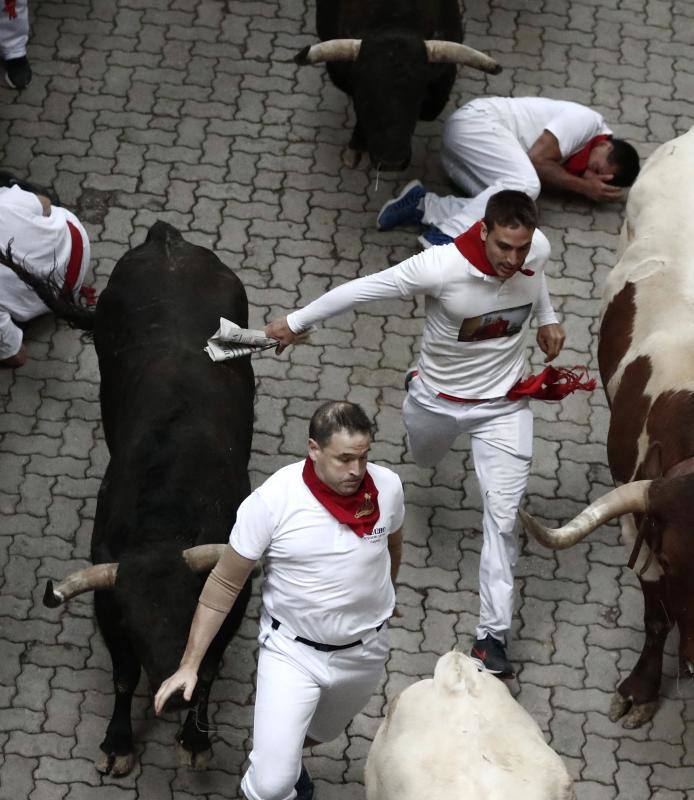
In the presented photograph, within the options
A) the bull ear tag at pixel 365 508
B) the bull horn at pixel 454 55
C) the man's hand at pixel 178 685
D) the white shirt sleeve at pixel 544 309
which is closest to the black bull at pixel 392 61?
the bull horn at pixel 454 55

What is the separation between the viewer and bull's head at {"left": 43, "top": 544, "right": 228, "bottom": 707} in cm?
539

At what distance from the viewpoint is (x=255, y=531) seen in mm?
5008

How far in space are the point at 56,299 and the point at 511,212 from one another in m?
2.74

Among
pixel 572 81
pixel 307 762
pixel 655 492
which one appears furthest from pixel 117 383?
pixel 572 81

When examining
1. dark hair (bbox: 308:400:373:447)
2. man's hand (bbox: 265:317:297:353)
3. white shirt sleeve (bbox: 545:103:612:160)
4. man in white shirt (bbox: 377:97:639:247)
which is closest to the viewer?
dark hair (bbox: 308:400:373:447)

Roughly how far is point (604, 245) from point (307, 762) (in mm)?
4535

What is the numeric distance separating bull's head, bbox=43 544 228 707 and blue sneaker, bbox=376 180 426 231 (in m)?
4.16

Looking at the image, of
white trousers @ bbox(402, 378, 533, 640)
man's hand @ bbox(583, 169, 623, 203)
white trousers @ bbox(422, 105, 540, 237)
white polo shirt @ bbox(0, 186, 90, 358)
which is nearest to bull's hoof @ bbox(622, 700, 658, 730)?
white trousers @ bbox(402, 378, 533, 640)

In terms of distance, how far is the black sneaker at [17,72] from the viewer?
10.0m

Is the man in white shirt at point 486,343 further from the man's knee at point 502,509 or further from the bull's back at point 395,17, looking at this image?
the bull's back at point 395,17

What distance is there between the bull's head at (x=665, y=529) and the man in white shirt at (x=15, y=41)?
6235mm

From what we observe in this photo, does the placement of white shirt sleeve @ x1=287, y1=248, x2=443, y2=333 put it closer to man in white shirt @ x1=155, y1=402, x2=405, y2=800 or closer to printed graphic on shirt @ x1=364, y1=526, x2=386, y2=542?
man in white shirt @ x1=155, y1=402, x2=405, y2=800

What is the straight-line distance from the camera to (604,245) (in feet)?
30.3

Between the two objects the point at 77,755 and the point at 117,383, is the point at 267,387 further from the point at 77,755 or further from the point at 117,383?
the point at 77,755
